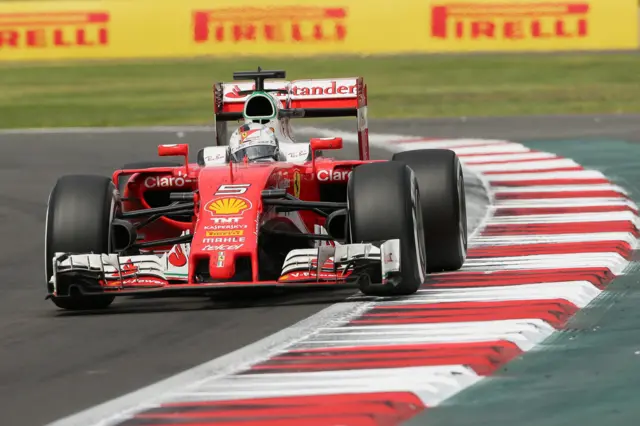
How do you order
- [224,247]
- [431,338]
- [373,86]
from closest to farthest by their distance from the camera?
[431,338] < [224,247] < [373,86]

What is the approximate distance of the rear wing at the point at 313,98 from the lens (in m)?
12.0

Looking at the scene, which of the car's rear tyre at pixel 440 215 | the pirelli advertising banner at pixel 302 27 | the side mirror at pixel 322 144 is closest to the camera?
the side mirror at pixel 322 144

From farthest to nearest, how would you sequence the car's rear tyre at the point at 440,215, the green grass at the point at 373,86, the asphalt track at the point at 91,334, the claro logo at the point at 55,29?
the claro logo at the point at 55,29, the green grass at the point at 373,86, the car's rear tyre at the point at 440,215, the asphalt track at the point at 91,334

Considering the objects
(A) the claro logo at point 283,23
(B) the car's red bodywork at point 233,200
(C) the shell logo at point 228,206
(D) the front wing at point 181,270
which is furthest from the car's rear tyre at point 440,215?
(A) the claro logo at point 283,23

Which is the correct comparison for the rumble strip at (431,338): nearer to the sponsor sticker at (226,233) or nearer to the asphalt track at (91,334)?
the asphalt track at (91,334)

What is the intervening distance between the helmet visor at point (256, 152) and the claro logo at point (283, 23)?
26.8 m

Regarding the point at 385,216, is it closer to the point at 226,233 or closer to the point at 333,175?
the point at 226,233

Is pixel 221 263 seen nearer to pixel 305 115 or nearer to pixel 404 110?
pixel 305 115

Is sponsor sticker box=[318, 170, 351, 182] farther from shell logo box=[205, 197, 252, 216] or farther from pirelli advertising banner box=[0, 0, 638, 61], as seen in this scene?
pirelli advertising banner box=[0, 0, 638, 61]

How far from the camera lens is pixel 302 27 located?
37812mm

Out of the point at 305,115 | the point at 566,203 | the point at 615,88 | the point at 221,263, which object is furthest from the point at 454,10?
the point at 221,263

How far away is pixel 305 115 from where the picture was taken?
11945 millimetres

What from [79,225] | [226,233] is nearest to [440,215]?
[226,233]

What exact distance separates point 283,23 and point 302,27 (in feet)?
1.49
